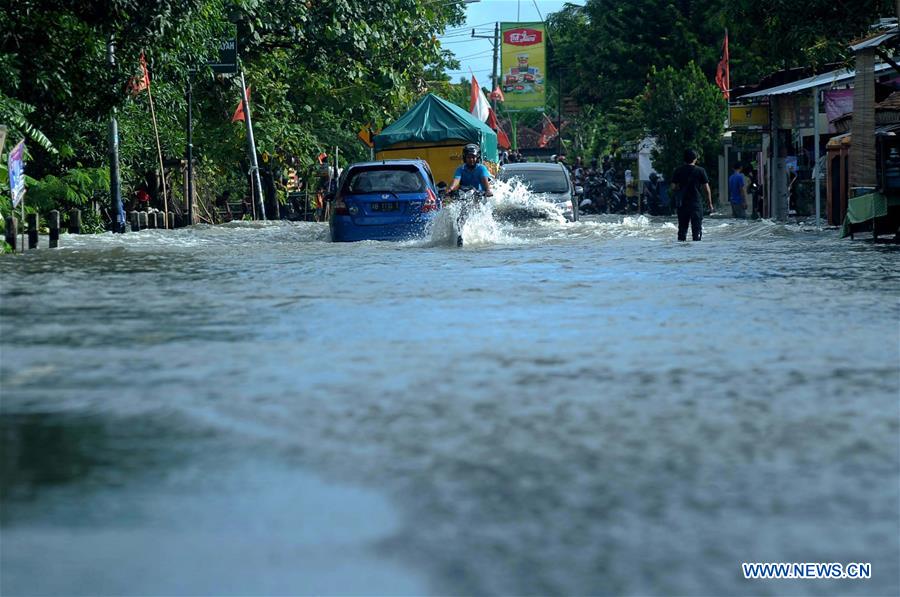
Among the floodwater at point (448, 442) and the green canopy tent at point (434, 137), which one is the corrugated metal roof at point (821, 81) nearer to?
the green canopy tent at point (434, 137)

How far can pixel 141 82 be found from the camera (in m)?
27.9

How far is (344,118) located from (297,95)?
1.36m

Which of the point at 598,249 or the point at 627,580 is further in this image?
the point at 598,249

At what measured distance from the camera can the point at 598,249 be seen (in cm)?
1969

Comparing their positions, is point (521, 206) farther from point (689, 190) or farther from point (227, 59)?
point (227, 59)

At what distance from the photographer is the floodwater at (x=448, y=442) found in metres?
3.89

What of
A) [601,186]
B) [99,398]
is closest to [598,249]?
[99,398]

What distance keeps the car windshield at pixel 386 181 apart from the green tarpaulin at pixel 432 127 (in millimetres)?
11416

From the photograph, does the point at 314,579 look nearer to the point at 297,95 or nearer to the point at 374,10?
the point at 374,10

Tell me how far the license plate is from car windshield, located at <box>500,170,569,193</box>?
8.06m

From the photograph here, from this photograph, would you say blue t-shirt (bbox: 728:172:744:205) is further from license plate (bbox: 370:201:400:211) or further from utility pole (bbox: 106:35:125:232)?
license plate (bbox: 370:201:400:211)

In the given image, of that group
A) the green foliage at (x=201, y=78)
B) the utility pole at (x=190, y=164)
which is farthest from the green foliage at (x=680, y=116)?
the utility pole at (x=190, y=164)

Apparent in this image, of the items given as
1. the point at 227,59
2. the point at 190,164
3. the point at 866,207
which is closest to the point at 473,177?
the point at 866,207

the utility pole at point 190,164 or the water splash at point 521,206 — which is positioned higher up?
the utility pole at point 190,164
